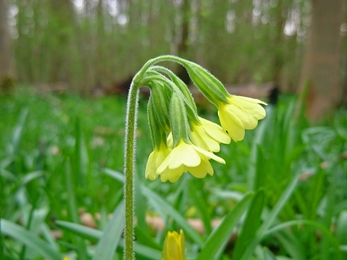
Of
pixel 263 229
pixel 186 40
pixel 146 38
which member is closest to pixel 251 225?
pixel 263 229

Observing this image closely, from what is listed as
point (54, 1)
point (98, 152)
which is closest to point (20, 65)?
point (54, 1)

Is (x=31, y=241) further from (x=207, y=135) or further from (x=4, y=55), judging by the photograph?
(x=4, y=55)

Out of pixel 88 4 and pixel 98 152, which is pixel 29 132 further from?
pixel 88 4

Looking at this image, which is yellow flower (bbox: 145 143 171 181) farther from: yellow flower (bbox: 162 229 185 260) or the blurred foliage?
the blurred foliage

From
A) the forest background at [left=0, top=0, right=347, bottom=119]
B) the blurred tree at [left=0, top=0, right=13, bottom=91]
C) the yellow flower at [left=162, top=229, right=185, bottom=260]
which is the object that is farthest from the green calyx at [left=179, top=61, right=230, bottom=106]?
the blurred tree at [left=0, top=0, right=13, bottom=91]

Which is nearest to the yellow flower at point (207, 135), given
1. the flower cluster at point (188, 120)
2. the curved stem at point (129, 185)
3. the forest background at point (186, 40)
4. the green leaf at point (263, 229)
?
the flower cluster at point (188, 120)

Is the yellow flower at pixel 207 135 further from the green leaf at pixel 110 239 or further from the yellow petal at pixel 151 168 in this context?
the green leaf at pixel 110 239

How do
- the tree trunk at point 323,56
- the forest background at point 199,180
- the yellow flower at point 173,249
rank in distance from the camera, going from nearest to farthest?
the yellow flower at point 173,249, the forest background at point 199,180, the tree trunk at point 323,56
